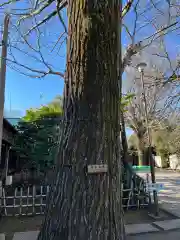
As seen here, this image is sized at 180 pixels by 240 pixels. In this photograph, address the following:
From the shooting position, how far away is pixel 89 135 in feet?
8.32

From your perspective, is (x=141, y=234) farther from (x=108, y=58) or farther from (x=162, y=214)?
(x=108, y=58)

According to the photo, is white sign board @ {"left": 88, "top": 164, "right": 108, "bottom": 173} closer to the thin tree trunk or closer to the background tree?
the background tree

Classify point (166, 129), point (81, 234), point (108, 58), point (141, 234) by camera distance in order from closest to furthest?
1. point (81, 234)
2. point (108, 58)
3. point (141, 234)
4. point (166, 129)

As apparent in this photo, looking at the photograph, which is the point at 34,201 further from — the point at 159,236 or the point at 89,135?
the point at 89,135

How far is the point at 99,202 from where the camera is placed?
245 cm

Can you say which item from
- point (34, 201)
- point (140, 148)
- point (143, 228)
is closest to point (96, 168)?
point (143, 228)

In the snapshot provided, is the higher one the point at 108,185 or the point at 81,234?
the point at 108,185

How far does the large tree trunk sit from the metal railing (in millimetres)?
3241

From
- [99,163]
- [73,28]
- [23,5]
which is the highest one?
[23,5]

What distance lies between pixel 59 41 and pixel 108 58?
3858mm

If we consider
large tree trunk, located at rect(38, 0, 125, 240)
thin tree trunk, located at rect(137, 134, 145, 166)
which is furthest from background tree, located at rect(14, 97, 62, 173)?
thin tree trunk, located at rect(137, 134, 145, 166)

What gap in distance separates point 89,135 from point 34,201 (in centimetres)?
439


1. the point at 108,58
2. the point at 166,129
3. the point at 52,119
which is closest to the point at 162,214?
the point at 108,58

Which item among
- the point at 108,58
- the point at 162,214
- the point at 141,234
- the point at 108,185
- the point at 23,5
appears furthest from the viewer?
the point at 162,214
